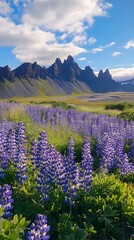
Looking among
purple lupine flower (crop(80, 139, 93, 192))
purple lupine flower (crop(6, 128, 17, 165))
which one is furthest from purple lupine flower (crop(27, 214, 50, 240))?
purple lupine flower (crop(6, 128, 17, 165))

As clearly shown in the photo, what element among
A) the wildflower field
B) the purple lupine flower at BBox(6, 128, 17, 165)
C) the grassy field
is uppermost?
the purple lupine flower at BBox(6, 128, 17, 165)

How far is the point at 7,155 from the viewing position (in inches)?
266

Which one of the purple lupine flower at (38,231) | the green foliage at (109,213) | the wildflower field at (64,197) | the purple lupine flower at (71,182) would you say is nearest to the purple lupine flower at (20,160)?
the wildflower field at (64,197)

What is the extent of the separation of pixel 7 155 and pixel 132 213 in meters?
2.60

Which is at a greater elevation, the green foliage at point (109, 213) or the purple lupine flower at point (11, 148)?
the purple lupine flower at point (11, 148)

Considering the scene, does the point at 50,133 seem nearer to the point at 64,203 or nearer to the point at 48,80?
the point at 64,203

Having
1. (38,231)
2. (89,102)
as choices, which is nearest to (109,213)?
(38,231)

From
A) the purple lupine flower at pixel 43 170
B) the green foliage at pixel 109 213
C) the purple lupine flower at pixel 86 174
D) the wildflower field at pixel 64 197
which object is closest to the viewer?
the wildflower field at pixel 64 197

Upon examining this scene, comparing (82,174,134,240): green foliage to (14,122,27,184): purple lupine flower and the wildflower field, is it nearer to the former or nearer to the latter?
the wildflower field

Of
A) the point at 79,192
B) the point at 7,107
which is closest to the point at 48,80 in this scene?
the point at 7,107

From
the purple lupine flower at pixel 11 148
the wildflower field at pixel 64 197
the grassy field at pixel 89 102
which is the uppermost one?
the purple lupine flower at pixel 11 148

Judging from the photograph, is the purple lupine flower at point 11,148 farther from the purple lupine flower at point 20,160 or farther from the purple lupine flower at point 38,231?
the purple lupine flower at point 38,231

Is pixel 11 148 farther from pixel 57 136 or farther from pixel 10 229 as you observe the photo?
pixel 57 136

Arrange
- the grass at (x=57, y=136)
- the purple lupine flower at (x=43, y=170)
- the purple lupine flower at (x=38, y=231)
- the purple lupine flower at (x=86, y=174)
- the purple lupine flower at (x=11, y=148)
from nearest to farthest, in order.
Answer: the purple lupine flower at (x=38, y=231) < the purple lupine flower at (x=43, y=170) < the purple lupine flower at (x=86, y=174) < the purple lupine flower at (x=11, y=148) < the grass at (x=57, y=136)
